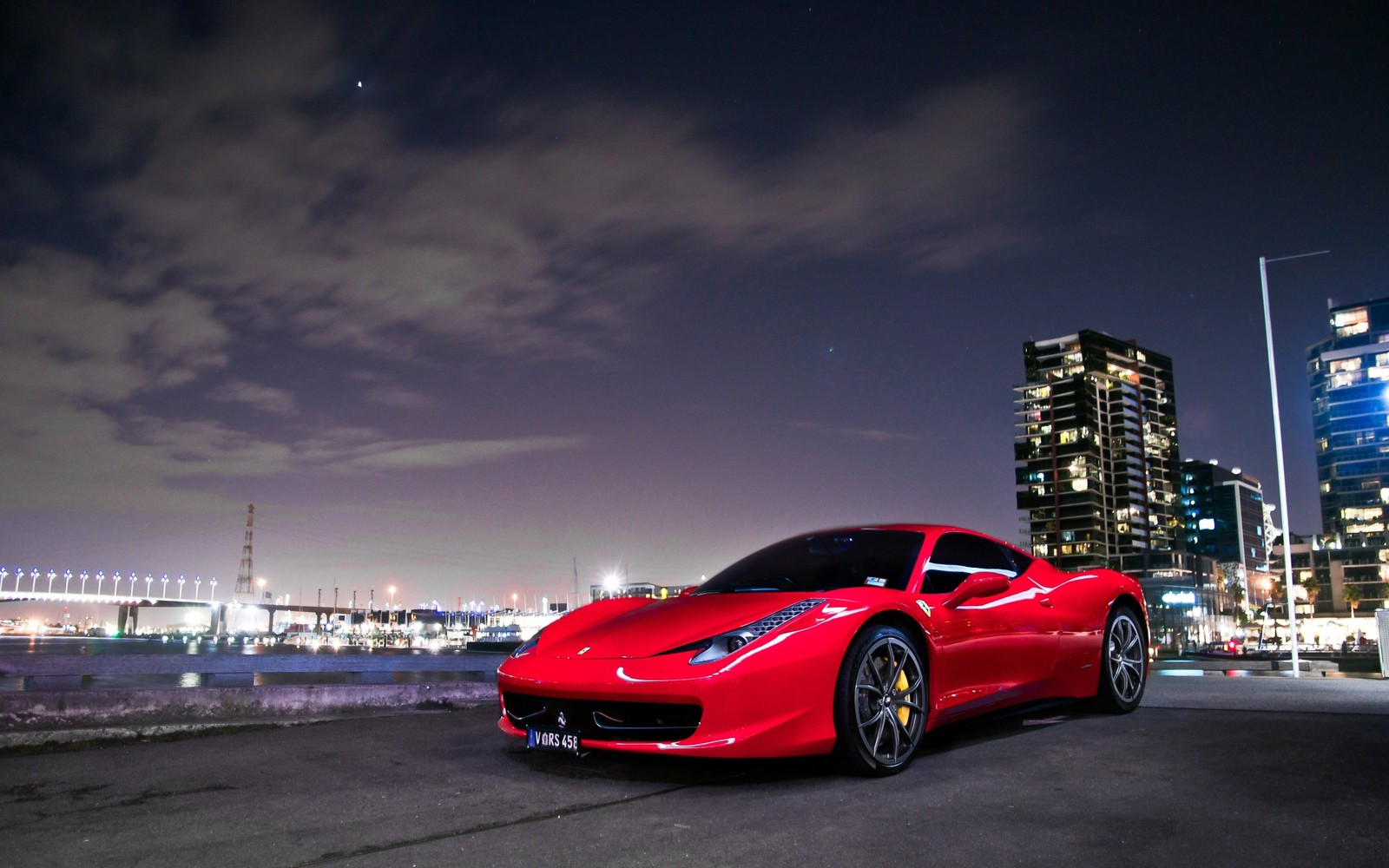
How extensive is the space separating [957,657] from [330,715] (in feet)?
17.9

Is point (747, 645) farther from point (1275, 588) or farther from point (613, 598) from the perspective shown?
point (1275, 588)

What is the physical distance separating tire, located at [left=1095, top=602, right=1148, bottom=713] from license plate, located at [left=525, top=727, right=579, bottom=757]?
385 cm

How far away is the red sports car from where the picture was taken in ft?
Result: 13.8

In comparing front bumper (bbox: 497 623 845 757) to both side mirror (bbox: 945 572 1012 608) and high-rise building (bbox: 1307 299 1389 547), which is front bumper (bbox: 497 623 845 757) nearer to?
side mirror (bbox: 945 572 1012 608)

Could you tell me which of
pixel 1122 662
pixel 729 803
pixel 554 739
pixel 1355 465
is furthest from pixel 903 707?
pixel 1355 465

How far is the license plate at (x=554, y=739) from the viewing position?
4449 millimetres

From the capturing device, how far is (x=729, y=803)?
3.88 m

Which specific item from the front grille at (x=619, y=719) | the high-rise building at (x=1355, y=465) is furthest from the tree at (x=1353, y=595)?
the front grille at (x=619, y=719)

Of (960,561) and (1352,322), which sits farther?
(1352,322)

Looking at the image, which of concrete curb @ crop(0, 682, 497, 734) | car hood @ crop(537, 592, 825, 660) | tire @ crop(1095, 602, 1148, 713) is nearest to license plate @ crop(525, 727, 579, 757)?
car hood @ crop(537, 592, 825, 660)

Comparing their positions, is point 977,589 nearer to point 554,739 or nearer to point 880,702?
point 880,702

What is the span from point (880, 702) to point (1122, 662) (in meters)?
2.93

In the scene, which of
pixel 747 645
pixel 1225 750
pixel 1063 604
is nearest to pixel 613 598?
pixel 747 645

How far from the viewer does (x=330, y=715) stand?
312 inches
